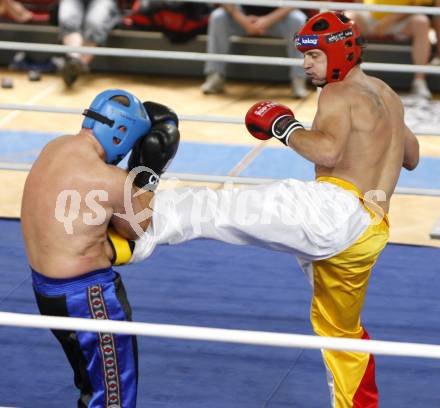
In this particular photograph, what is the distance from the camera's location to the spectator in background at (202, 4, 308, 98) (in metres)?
7.63

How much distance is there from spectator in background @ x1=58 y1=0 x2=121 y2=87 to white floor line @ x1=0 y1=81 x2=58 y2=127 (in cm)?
16

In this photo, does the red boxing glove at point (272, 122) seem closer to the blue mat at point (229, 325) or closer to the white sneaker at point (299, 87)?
the blue mat at point (229, 325)

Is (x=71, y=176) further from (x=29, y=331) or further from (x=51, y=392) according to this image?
(x=29, y=331)

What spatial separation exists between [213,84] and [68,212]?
189 inches

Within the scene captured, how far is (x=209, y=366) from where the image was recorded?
4.05m

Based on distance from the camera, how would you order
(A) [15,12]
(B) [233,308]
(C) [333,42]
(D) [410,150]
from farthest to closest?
(A) [15,12] < (B) [233,308] < (D) [410,150] < (C) [333,42]

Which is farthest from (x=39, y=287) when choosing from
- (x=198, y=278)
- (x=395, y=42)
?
(x=395, y=42)

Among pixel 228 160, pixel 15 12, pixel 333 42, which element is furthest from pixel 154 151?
pixel 15 12

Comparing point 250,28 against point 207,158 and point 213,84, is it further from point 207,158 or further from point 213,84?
point 207,158

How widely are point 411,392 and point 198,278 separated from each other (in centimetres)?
135

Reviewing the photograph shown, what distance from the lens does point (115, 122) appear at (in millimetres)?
3172

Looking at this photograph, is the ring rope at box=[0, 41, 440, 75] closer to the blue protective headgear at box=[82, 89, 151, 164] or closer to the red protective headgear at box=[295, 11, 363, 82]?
the red protective headgear at box=[295, 11, 363, 82]

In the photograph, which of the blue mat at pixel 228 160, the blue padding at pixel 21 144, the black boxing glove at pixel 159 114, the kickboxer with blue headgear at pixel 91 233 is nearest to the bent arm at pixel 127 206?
the kickboxer with blue headgear at pixel 91 233

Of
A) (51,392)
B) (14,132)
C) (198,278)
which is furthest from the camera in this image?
(14,132)
